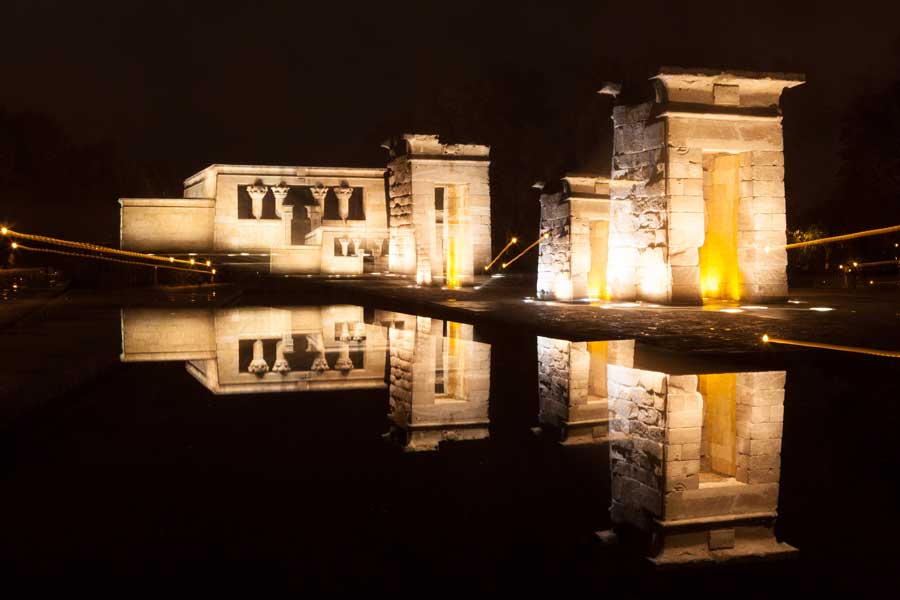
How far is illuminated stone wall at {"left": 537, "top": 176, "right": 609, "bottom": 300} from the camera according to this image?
16172 mm

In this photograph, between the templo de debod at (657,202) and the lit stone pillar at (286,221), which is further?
the lit stone pillar at (286,221)

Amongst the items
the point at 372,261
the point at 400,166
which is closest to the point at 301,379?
the point at 400,166

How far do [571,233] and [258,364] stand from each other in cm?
898

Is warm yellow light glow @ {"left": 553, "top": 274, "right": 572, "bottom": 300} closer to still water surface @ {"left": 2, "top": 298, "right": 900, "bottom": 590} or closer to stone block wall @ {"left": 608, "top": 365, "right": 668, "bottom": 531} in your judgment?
still water surface @ {"left": 2, "top": 298, "right": 900, "bottom": 590}

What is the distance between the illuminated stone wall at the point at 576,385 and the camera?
5.32 metres

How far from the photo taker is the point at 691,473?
13.5 ft

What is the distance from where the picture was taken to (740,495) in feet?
12.7

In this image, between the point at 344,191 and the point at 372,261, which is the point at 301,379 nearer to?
the point at 372,261

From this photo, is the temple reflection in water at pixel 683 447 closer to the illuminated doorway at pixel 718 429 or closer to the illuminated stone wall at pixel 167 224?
the illuminated doorway at pixel 718 429

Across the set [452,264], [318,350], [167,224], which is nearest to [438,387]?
[318,350]

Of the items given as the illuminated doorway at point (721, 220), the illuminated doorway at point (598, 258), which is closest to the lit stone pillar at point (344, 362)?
the illuminated doorway at point (598, 258)

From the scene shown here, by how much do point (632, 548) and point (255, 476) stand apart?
1.98 m

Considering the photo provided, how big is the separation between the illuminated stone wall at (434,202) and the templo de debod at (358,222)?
3cm

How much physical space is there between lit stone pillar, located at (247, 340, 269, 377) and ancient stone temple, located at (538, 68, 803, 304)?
24.8 ft
